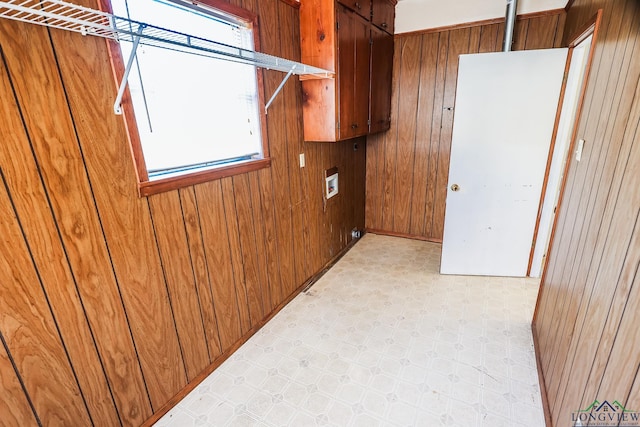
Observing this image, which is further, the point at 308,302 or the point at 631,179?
the point at 308,302

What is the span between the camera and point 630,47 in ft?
3.84

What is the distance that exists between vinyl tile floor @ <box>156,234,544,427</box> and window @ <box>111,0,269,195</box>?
118cm

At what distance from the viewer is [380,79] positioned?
301 centimetres

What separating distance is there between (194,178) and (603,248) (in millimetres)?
1783

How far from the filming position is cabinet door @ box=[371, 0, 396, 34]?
8.88 ft

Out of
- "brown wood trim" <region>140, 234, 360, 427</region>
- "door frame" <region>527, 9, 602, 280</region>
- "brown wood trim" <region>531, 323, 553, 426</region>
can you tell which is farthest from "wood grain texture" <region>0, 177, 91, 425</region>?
"door frame" <region>527, 9, 602, 280</region>

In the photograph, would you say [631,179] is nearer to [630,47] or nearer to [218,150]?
[630,47]

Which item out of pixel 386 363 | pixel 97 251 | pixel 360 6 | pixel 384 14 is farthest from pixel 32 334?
pixel 384 14

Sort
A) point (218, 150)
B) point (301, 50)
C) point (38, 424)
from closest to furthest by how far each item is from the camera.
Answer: point (38, 424)
point (218, 150)
point (301, 50)

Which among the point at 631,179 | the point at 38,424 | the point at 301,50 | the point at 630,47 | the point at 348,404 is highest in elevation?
the point at 301,50

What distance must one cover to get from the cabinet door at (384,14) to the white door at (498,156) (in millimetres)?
887

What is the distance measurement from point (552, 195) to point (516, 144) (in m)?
0.52

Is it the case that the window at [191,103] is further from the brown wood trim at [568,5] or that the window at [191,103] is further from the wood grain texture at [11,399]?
the brown wood trim at [568,5]

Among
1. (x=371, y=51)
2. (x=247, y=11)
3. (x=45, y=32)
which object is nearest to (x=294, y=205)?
(x=247, y=11)
